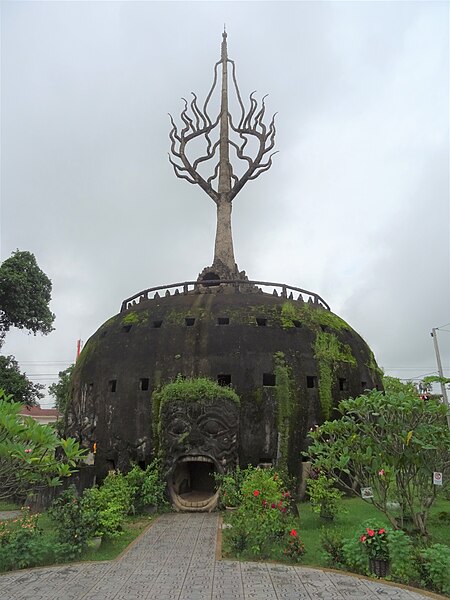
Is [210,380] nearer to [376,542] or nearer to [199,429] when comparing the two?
[199,429]

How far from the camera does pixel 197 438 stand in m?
15.9

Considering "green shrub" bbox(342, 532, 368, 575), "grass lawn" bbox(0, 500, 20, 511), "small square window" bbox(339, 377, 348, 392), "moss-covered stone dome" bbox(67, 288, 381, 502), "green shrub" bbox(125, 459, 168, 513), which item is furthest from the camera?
"small square window" bbox(339, 377, 348, 392)

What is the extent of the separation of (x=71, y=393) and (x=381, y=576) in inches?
631

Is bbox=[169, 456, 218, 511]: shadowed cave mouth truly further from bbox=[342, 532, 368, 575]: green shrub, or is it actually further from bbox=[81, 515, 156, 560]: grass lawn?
bbox=[342, 532, 368, 575]: green shrub

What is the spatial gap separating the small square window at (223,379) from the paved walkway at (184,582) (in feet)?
26.4

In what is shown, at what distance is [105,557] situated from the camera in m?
9.80

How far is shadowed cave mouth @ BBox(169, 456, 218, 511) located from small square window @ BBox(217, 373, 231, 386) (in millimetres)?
2820

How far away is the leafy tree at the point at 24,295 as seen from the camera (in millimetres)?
26048

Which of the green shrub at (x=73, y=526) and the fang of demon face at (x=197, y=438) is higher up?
the fang of demon face at (x=197, y=438)

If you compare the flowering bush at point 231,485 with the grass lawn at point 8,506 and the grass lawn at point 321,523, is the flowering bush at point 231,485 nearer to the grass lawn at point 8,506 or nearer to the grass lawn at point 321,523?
the grass lawn at point 321,523

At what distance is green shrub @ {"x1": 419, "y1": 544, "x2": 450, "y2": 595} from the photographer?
7.48 meters

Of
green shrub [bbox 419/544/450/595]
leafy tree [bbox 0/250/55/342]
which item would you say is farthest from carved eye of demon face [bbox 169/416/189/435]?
leafy tree [bbox 0/250/55/342]

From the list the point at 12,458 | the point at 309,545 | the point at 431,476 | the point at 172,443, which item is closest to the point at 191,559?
the point at 309,545

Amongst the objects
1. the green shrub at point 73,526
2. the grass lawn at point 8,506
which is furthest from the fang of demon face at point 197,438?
the grass lawn at point 8,506
